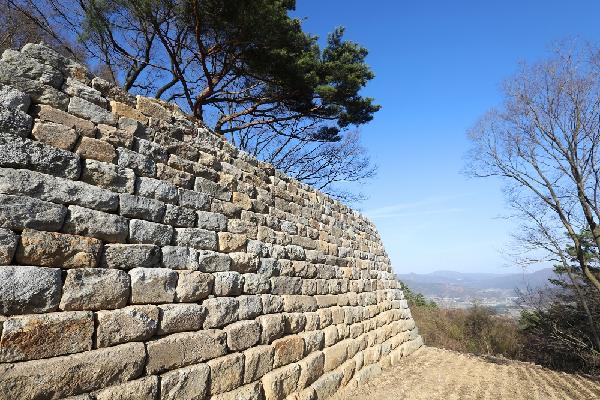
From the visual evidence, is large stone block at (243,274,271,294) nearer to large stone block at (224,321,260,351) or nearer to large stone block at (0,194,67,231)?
large stone block at (224,321,260,351)

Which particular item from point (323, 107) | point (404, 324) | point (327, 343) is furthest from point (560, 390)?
point (323, 107)

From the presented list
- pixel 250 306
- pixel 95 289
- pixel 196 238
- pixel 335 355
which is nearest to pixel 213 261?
pixel 196 238

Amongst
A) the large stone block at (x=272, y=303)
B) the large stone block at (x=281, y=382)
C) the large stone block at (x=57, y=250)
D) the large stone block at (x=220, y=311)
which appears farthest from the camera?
the large stone block at (x=272, y=303)

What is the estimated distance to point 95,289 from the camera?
221 cm

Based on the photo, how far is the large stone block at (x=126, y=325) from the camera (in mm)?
2182

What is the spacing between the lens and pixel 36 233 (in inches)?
80.4

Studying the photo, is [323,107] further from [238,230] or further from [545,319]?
[545,319]

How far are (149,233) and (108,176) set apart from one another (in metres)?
0.51

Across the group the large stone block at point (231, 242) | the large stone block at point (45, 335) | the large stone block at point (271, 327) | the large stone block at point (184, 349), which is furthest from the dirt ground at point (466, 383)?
the large stone block at point (45, 335)

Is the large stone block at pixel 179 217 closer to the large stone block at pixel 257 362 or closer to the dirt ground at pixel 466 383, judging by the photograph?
the large stone block at pixel 257 362

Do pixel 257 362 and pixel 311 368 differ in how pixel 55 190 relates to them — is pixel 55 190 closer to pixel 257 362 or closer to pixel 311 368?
pixel 257 362

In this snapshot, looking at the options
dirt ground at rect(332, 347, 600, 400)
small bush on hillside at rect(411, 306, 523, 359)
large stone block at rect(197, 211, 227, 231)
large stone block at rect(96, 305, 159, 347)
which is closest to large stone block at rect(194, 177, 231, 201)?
large stone block at rect(197, 211, 227, 231)

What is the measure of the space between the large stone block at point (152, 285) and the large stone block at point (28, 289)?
47 centimetres

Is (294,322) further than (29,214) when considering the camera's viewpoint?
Yes
